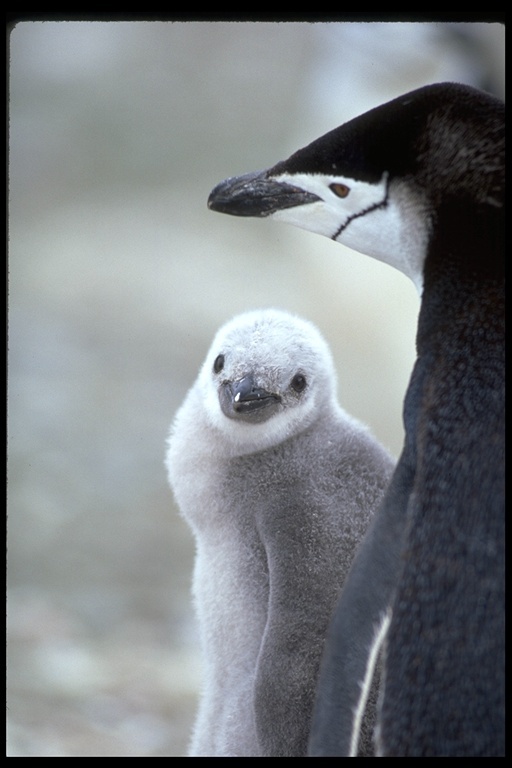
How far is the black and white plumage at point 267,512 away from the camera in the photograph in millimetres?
1050

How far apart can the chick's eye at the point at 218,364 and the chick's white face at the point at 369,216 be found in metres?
0.33

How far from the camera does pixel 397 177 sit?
34.5 inches

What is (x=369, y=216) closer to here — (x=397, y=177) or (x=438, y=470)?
(x=397, y=177)

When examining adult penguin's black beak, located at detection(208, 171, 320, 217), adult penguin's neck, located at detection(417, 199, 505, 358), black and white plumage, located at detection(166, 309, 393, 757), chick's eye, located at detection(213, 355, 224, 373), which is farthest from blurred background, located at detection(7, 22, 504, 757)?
adult penguin's neck, located at detection(417, 199, 505, 358)

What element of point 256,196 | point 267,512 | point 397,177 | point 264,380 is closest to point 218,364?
point 264,380

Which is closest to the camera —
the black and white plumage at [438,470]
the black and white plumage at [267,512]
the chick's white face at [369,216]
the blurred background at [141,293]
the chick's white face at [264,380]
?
the black and white plumage at [438,470]

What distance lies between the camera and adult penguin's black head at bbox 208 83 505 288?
83 centimetres

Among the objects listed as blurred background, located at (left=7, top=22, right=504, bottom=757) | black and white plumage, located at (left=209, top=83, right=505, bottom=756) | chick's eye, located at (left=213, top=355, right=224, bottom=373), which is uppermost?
blurred background, located at (left=7, top=22, right=504, bottom=757)

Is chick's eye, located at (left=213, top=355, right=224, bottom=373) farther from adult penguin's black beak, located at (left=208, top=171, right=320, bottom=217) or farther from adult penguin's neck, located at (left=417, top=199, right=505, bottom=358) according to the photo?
adult penguin's neck, located at (left=417, top=199, right=505, bottom=358)

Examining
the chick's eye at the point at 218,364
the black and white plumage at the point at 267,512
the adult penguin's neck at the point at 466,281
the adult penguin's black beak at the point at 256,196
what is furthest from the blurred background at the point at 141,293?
the adult penguin's neck at the point at 466,281

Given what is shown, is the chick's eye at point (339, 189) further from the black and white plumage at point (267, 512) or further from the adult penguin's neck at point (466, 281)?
the black and white plumage at point (267, 512)
